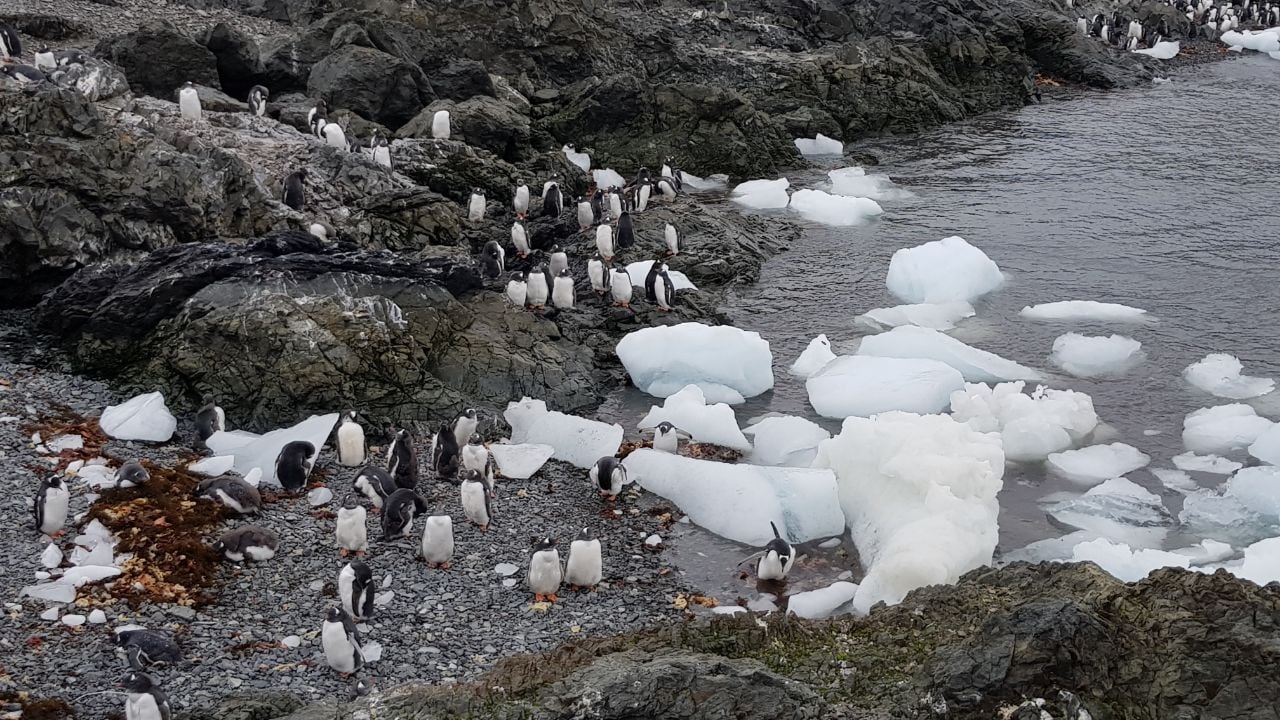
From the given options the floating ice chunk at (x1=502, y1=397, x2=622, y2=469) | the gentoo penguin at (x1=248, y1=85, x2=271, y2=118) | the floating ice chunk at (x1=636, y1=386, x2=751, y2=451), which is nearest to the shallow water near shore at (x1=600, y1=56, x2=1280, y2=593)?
the floating ice chunk at (x1=636, y1=386, x2=751, y2=451)

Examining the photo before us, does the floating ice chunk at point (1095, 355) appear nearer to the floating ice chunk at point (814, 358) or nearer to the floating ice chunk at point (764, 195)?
the floating ice chunk at point (814, 358)

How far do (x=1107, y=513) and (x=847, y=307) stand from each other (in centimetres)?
742

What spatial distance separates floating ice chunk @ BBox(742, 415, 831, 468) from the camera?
47.7 feet

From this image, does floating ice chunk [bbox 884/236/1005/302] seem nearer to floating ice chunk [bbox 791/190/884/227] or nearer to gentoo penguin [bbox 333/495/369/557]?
floating ice chunk [bbox 791/190/884/227]

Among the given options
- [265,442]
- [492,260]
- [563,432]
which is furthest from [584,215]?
[265,442]

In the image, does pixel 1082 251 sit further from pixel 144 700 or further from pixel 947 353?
pixel 144 700

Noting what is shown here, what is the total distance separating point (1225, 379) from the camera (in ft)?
54.0

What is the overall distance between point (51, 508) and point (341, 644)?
340cm

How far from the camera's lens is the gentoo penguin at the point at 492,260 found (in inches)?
755

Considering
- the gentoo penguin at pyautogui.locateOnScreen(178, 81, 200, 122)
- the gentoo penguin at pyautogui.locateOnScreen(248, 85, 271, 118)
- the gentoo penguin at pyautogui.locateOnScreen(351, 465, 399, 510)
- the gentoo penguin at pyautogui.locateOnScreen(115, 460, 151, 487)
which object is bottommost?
the gentoo penguin at pyautogui.locateOnScreen(351, 465, 399, 510)

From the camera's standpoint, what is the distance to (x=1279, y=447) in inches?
557

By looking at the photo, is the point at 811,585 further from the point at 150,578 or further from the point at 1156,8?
the point at 1156,8

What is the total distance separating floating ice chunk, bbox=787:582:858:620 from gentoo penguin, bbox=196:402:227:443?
6.89 m

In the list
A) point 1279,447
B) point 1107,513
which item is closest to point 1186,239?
point 1279,447
